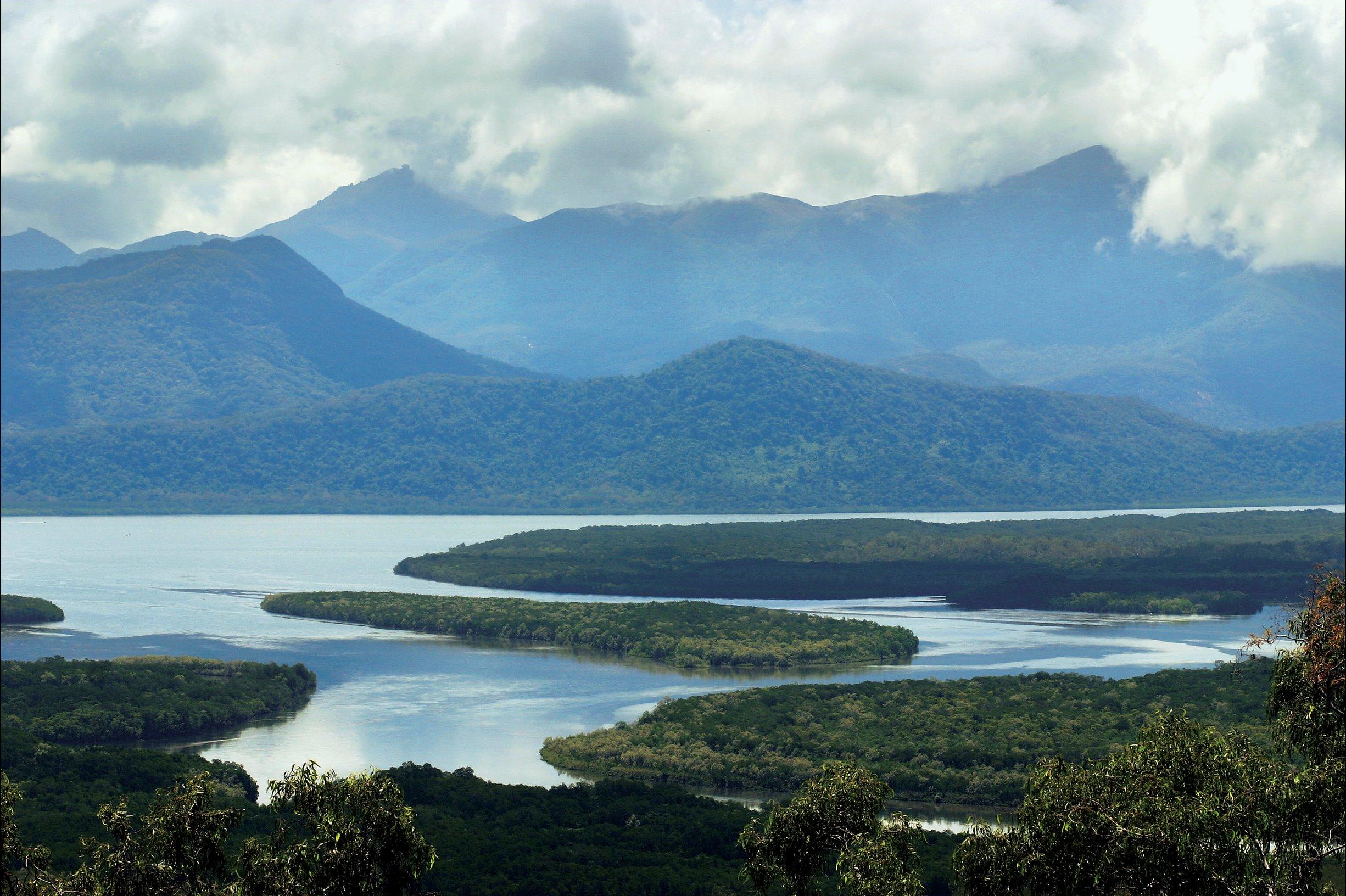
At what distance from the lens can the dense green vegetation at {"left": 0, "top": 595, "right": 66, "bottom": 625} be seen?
99.6 m

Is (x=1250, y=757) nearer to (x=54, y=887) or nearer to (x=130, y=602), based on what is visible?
(x=54, y=887)

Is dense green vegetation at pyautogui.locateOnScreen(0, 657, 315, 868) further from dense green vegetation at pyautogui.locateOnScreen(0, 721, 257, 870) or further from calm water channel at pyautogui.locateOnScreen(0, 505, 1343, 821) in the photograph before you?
calm water channel at pyautogui.locateOnScreen(0, 505, 1343, 821)

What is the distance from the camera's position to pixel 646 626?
301 ft

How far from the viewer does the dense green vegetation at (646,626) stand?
8325 centimetres

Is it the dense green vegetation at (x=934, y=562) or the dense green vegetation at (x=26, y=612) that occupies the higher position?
the dense green vegetation at (x=934, y=562)

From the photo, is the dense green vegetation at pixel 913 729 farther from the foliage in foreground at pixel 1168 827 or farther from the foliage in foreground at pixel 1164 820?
the foliage in foreground at pixel 1168 827

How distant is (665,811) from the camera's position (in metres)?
45.8

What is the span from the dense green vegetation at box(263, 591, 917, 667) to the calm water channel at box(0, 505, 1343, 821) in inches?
86.9

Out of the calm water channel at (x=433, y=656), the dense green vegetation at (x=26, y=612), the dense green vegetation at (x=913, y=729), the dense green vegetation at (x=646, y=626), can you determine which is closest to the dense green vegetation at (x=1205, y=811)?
the calm water channel at (x=433, y=656)

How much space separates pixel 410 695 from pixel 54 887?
5252 cm

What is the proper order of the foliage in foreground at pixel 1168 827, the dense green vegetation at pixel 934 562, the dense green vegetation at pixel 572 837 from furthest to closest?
the dense green vegetation at pixel 934 562, the dense green vegetation at pixel 572 837, the foliage in foreground at pixel 1168 827

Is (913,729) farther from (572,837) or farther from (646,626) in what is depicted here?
(646,626)

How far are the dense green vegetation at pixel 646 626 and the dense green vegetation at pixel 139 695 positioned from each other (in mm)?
20851

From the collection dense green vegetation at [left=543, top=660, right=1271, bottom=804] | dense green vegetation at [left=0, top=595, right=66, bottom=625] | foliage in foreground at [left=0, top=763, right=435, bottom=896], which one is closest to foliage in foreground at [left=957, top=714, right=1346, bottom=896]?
foliage in foreground at [left=0, top=763, right=435, bottom=896]
